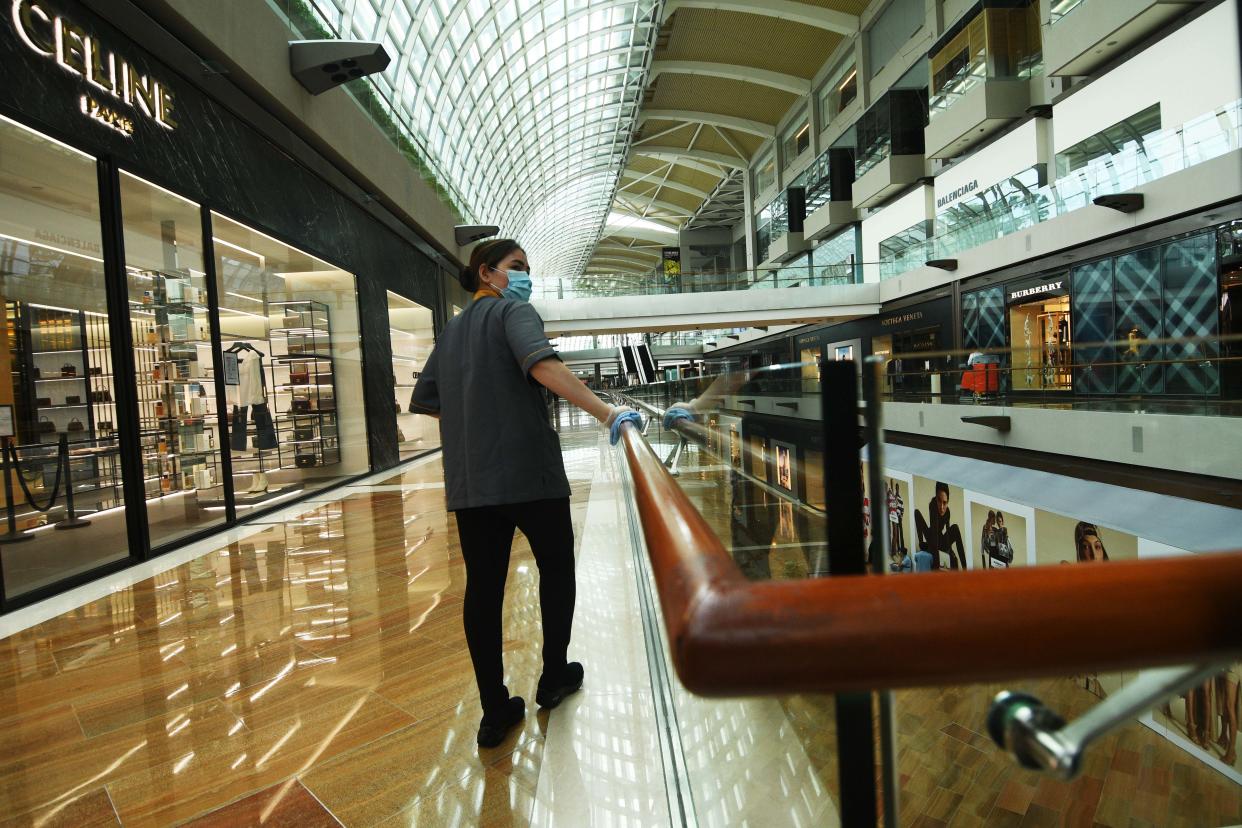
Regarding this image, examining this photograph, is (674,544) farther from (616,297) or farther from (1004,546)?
(616,297)

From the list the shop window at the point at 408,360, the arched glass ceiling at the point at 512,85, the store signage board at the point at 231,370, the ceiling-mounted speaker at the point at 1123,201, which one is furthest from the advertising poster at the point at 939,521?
the arched glass ceiling at the point at 512,85

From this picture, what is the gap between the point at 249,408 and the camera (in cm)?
790

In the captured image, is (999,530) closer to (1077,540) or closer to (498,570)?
(1077,540)

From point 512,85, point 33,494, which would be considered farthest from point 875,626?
point 512,85

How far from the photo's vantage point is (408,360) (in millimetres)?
14055

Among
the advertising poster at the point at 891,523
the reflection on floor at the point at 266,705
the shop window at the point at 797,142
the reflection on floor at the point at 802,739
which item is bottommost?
the reflection on floor at the point at 266,705

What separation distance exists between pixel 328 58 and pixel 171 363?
4.18 m

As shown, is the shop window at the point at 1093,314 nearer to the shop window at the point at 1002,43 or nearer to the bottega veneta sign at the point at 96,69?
the shop window at the point at 1002,43

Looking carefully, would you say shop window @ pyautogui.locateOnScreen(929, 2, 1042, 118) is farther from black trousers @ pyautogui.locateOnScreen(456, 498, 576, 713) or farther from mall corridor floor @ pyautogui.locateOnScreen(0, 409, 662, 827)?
black trousers @ pyautogui.locateOnScreen(456, 498, 576, 713)

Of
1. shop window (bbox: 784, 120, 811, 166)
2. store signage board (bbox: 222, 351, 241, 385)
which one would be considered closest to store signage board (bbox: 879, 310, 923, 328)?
shop window (bbox: 784, 120, 811, 166)

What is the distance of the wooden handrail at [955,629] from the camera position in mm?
426

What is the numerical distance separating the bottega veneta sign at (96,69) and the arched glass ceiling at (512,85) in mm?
4788

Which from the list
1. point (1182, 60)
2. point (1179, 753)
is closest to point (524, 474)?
point (1179, 753)

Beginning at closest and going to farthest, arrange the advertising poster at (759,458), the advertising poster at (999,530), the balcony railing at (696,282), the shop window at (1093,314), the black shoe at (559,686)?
the advertising poster at (759,458) → the black shoe at (559,686) → the advertising poster at (999,530) → the shop window at (1093,314) → the balcony railing at (696,282)
